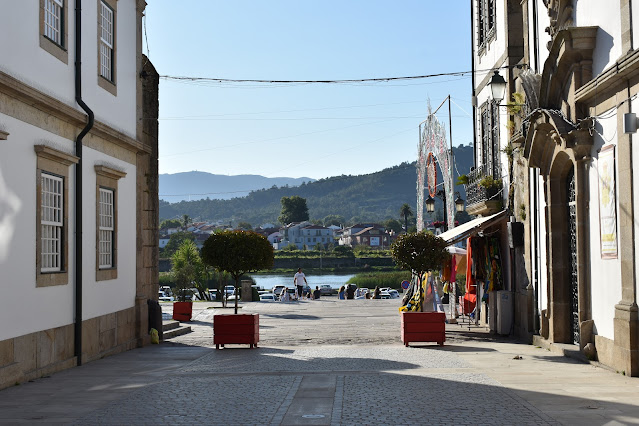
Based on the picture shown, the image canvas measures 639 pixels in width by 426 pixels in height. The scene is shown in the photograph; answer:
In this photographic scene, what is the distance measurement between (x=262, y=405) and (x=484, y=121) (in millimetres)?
15046

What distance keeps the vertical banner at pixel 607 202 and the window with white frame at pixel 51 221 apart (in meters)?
8.79

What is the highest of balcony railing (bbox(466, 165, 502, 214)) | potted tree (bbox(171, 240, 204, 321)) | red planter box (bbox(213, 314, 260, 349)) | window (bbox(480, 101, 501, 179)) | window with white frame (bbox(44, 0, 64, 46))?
window with white frame (bbox(44, 0, 64, 46))

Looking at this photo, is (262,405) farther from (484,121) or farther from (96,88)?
(484,121)

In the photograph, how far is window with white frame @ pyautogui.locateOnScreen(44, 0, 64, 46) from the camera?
14023 millimetres

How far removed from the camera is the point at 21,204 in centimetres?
1284

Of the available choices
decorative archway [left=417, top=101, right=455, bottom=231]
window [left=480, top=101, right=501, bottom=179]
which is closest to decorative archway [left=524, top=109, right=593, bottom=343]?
window [left=480, top=101, right=501, bottom=179]

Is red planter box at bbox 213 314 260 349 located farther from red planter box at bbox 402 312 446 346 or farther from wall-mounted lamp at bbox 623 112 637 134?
wall-mounted lamp at bbox 623 112 637 134

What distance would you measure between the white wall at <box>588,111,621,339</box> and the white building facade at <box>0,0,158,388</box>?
8.65 m

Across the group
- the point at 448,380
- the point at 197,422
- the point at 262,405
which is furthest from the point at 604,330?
the point at 197,422

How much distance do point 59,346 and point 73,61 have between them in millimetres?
4931

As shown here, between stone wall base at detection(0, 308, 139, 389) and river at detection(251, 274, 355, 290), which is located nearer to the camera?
stone wall base at detection(0, 308, 139, 389)

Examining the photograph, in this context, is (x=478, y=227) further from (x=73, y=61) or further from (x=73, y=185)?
(x=73, y=61)

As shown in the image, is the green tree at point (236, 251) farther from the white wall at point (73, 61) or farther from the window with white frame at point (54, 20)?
the window with white frame at point (54, 20)

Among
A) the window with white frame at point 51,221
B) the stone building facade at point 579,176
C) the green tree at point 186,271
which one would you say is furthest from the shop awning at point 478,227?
the green tree at point 186,271
